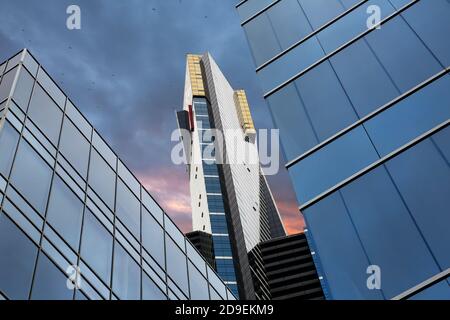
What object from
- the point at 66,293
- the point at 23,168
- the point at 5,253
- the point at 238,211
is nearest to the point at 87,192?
the point at 23,168

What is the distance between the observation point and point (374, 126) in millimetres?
11688

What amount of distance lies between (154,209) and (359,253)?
1587 cm

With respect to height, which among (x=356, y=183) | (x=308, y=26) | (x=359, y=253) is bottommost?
(x=359, y=253)

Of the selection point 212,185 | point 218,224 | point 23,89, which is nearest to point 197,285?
point 23,89

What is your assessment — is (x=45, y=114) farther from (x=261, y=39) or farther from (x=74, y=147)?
(x=261, y=39)

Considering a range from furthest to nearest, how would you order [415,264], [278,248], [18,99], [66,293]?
[278,248] < [18,99] < [66,293] < [415,264]

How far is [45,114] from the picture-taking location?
18219 mm

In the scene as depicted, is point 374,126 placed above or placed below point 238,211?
below

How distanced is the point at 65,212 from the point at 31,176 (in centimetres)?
172

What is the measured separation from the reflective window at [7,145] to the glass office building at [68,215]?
0.11ft

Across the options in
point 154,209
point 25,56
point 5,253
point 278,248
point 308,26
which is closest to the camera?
point 5,253

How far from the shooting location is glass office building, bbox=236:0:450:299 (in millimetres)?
9578

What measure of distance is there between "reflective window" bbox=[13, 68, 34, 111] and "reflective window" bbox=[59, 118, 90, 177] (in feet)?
6.40

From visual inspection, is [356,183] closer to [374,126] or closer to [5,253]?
[374,126]
